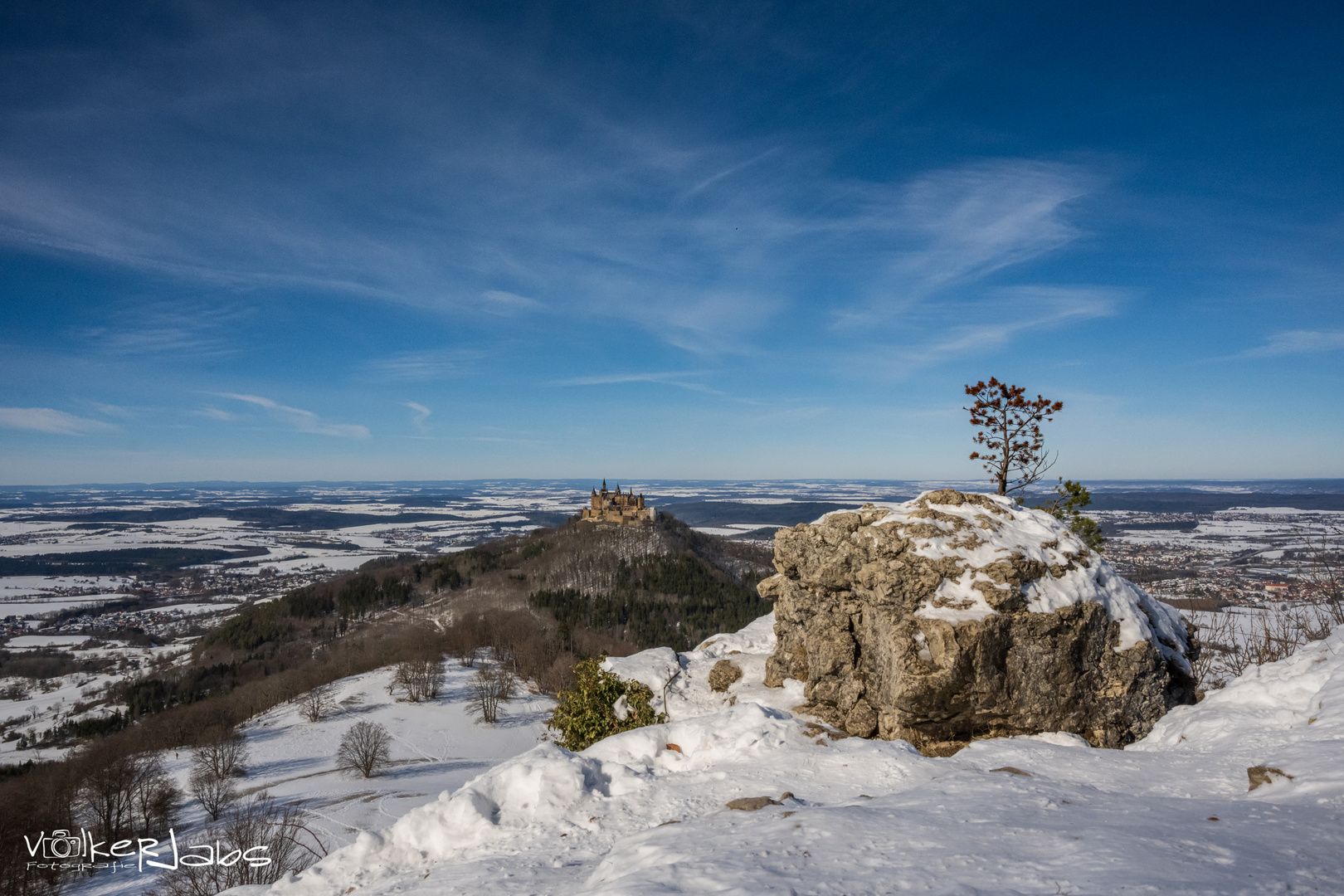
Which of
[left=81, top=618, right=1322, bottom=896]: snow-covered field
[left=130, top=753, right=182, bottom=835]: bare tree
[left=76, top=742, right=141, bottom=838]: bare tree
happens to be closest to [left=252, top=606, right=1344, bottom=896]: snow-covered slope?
[left=81, top=618, right=1322, bottom=896]: snow-covered field

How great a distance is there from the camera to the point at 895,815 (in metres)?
6.89

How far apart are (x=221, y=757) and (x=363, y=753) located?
1282cm

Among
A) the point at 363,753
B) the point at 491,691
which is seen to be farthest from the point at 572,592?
the point at 363,753

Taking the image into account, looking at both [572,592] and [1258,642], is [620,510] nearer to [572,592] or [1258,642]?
[572,592]

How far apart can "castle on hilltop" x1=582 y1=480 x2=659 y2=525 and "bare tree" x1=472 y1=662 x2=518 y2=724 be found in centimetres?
7120

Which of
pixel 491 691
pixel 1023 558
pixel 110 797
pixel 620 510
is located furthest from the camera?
pixel 620 510

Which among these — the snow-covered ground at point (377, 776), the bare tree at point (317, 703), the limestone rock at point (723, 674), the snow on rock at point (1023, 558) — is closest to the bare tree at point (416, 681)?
the snow-covered ground at point (377, 776)

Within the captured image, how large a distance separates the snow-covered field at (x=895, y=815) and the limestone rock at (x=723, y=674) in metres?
5.05

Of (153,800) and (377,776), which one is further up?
(153,800)

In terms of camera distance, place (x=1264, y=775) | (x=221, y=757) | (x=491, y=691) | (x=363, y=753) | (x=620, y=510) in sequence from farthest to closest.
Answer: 1. (x=620, y=510)
2. (x=491, y=691)
3. (x=221, y=757)
4. (x=363, y=753)
5. (x=1264, y=775)

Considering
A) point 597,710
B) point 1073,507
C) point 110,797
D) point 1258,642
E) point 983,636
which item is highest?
point 1073,507

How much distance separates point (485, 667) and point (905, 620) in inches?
2926

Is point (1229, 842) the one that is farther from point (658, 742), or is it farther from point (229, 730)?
point (229, 730)

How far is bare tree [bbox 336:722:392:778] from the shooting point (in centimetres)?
4494
